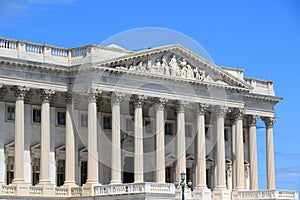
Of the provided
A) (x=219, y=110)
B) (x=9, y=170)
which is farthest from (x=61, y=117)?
(x=219, y=110)

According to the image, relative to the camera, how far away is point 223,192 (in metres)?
83.4

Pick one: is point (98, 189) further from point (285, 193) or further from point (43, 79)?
point (285, 193)

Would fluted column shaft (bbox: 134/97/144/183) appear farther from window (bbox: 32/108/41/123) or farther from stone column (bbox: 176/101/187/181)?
window (bbox: 32/108/41/123)

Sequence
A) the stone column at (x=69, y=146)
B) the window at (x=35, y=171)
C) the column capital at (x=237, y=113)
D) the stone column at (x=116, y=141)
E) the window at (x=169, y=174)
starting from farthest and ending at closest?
the column capital at (x=237, y=113) → the window at (x=169, y=174) → the window at (x=35, y=171) → the stone column at (x=69, y=146) → the stone column at (x=116, y=141)

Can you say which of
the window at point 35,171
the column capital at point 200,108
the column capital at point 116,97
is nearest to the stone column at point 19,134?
the window at point 35,171

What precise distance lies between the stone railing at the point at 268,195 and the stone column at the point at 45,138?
20.2 m

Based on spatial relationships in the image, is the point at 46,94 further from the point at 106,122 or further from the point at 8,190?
the point at 106,122

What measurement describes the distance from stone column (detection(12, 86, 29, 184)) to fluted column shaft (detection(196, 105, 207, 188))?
1779 cm

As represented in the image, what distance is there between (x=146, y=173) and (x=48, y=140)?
13.2 metres

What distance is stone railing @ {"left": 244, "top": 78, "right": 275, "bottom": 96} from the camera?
92.2 metres

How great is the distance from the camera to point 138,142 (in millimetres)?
77312

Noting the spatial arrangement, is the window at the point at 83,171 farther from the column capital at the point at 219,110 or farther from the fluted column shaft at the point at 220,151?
the column capital at the point at 219,110

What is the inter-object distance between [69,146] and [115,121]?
438 centimetres

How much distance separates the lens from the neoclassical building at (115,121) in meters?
72.9
